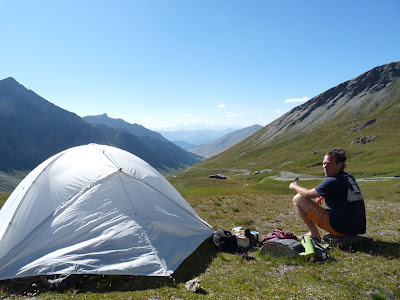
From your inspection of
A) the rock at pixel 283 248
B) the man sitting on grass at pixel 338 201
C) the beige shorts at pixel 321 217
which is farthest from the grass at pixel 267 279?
the man sitting on grass at pixel 338 201

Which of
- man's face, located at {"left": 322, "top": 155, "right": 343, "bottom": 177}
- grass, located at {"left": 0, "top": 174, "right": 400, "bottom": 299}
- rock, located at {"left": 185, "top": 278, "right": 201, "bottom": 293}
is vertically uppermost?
man's face, located at {"left": 322, "top": 155, "right": 343, "bottom": 177}

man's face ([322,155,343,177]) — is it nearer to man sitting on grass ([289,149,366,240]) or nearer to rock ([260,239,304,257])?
man sitting on grass ([289,149,366,240])

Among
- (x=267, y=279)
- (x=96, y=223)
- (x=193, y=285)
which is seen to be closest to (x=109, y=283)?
(x=96, y=223)

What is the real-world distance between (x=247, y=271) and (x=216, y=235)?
2141mm

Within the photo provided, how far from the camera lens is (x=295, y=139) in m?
162

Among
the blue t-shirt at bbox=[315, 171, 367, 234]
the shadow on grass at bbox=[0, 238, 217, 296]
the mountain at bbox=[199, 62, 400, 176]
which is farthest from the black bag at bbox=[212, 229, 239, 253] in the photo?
the mountain at bbox=[199, 62, 400, 176]

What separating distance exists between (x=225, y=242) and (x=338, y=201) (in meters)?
3.86

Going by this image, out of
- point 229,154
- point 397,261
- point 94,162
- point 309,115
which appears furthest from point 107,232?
point 309,115

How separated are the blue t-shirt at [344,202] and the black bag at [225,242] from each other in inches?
127

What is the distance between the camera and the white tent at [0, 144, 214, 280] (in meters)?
6.80

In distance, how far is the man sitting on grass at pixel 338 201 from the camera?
699cm

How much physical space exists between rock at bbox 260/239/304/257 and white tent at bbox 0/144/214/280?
2.22 metres

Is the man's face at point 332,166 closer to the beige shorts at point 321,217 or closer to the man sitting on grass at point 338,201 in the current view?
the man sitting on grass at point 338,201

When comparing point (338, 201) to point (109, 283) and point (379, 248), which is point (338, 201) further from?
point (109, 283)
